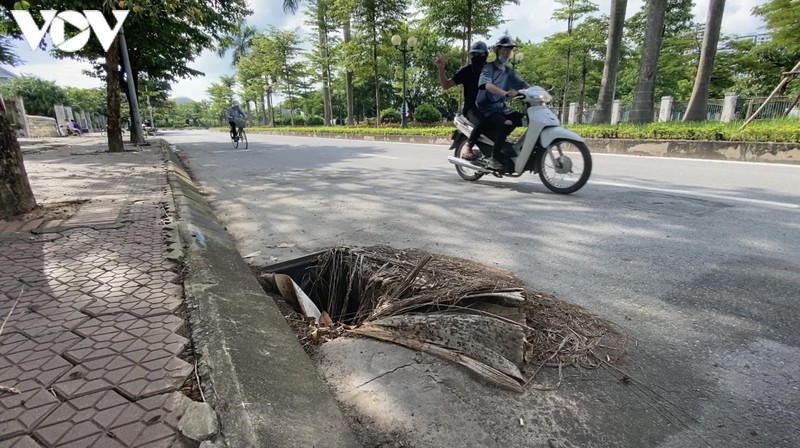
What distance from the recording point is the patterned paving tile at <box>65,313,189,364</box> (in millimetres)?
1433

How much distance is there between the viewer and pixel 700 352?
1.65 metres

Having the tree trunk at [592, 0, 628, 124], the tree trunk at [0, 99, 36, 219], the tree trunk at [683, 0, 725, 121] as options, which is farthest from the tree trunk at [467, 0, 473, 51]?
the tree trunk at [0, 99, 36, 219]

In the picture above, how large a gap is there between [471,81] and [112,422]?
5.37 metres

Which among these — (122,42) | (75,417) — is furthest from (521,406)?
(122,42)

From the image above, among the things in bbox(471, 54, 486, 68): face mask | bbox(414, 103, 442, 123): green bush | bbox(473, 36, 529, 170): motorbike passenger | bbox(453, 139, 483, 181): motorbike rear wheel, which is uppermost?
bbox(414, 103, 442, 123): green bush

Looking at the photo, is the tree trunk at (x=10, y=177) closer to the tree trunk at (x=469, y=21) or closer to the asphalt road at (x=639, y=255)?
the asphalt road at (x=639, y=255)

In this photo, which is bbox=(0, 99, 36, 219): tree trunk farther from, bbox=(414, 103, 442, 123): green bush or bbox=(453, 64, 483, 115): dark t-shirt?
bbox=(414, 103, 442, 123): green bush

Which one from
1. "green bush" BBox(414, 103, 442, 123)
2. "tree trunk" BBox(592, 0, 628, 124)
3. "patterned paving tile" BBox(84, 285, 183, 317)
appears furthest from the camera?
"green bush" BBox(414, 103, 442, 123)

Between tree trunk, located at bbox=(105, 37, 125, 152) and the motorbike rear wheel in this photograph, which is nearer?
the motorbike rear wheel

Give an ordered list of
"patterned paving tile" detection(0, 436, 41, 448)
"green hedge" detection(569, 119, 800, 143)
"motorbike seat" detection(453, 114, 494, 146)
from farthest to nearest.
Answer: "green hedge" detection(569, 119, 800, 143) < "motorbike seat" detection(453, 114, 494, 146) < "patterned paving tile" detection(0, 436, 41, 448)

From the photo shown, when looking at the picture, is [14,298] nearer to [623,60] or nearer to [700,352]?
[700,352]

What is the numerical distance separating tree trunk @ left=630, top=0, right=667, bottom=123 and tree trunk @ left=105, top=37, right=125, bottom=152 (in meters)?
14.4

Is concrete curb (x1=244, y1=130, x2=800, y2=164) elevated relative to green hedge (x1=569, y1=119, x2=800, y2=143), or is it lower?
lower

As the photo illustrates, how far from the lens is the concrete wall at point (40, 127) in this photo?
26828mm
